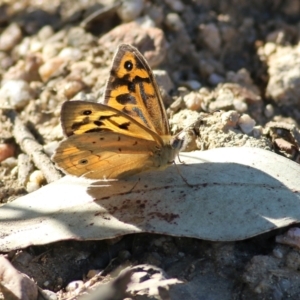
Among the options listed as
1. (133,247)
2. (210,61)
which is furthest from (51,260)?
(210,61)

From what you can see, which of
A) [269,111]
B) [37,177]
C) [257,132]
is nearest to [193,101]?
[257,132]

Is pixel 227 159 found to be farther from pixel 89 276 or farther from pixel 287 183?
pixel 89 276

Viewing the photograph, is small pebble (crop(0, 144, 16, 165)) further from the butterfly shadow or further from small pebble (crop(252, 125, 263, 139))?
small pebble (crop(252, 125, 263, 139))

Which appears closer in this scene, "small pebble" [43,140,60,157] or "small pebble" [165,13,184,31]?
"small pebble" [43,140,60,157]

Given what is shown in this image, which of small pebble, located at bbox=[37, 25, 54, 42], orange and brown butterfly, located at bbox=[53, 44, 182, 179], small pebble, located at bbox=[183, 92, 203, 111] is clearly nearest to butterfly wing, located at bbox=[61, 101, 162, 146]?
orange and brown butterfly, located at bbox=[53, 44, 182, 179]

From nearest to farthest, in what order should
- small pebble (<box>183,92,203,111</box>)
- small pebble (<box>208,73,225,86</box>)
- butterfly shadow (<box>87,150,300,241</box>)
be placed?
butterfly shadow (<box>87,150,300,241</box>) → small pebble (<box>183,92,203,111</box>) → small pebble (<box>208,73,225,86</box>)

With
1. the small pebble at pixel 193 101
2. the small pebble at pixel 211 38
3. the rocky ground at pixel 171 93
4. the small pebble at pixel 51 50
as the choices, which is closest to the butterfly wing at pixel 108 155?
the rocky ground at pixel 171 93

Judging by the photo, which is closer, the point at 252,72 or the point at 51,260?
the point at 51,260

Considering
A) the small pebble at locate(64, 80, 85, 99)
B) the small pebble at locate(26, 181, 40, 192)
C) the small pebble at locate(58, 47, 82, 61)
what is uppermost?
the small pebble at locate(58, 47, 82, 61)
